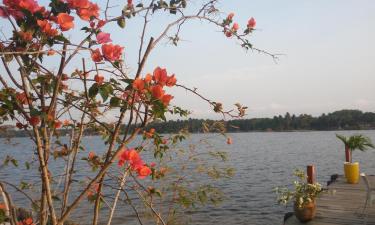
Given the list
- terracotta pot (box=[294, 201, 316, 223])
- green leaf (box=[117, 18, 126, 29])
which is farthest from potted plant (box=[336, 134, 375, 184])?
green leaf (box=[117, 18, 126, 29])

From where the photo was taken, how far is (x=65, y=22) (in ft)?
4.52

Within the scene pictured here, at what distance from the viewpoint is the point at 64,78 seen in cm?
172

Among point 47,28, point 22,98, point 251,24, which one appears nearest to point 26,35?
point 47,28

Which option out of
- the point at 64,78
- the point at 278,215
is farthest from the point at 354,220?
the point at 278,215

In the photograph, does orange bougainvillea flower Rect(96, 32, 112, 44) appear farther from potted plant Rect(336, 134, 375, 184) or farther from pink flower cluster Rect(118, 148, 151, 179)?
potted plant Rect(336, 134, 375, 184)

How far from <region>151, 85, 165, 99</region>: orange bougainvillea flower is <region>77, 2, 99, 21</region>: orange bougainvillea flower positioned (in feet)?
1.29

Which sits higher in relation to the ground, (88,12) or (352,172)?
(88,12)

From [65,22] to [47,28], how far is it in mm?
67

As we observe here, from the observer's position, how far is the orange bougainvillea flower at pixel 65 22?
136 cm

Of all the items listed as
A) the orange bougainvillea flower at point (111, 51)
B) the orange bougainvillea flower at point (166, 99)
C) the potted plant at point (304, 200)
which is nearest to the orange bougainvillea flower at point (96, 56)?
the orange bougainvillea flower at point (111, 51)

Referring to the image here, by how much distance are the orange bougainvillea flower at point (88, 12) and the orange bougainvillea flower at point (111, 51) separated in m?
0.13

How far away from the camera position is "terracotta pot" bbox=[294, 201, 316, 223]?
6.25m

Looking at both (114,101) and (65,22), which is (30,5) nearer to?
(65,22)

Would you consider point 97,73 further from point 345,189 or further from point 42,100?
point 345,189
